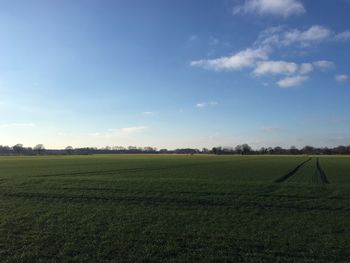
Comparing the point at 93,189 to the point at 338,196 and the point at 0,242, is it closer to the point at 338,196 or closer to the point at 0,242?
the point at 0,242

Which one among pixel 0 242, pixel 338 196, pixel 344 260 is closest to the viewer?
pixel 344 260

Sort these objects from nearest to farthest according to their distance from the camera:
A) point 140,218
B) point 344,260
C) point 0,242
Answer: point 344,260 → point 0,242 → point 140,218

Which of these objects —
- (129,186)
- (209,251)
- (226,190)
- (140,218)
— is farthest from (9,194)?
(209,251)

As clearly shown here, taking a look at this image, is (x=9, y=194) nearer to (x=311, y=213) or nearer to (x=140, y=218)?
(x=140, y=218)

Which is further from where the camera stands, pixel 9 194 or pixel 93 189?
pixel 93 189

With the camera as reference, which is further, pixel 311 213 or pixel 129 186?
pixel 129 186

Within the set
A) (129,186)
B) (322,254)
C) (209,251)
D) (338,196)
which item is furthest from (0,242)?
(338,196)

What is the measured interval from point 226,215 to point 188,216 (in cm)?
196

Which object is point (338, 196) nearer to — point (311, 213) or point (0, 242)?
point (311, 213)

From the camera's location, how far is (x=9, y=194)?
28.0 meters

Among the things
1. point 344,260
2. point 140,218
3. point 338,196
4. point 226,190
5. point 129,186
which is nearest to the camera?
point 344,260

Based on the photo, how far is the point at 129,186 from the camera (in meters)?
31.3

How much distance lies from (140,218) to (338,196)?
1573 centimetres

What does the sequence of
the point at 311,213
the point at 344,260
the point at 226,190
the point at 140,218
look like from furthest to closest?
the point at 226,190, the point at 311,213, the point at 140,218, the point at 344,260
